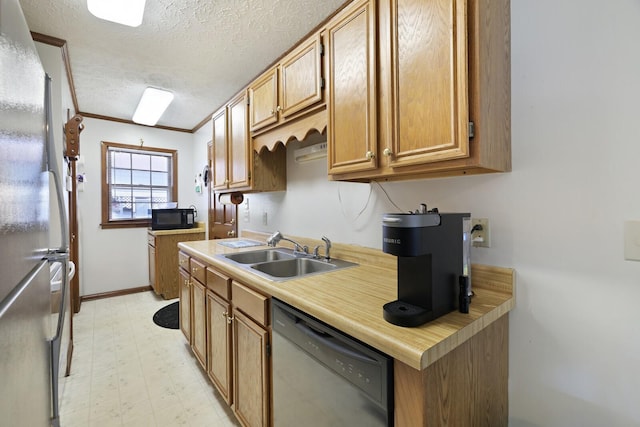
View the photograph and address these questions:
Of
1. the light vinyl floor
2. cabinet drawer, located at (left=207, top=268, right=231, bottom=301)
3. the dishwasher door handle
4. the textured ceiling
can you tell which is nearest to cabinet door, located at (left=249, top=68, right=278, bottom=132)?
the textured ceiling

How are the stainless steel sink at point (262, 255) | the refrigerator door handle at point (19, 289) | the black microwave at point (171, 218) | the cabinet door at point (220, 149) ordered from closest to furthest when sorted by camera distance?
the refrigerator door handle at point (19, 289)
the stainless steel sink at point (262, 255)
the cabinet door at point (220, 149)
the black microwave at point (171, 218)

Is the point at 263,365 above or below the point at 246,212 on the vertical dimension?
below

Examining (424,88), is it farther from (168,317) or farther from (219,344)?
(168,317)

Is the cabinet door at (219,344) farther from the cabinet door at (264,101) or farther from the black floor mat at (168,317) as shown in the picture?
the black floor mat at (168,317)

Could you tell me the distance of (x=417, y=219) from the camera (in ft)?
2.77

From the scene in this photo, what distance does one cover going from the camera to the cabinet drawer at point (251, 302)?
1.34m

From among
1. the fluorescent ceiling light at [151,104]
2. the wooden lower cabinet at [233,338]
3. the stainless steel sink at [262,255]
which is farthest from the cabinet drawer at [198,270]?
the fluorescent ceiling light at [151,104]

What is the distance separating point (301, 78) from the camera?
64.3 inches

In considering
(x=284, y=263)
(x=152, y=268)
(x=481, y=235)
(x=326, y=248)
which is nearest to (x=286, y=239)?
(x=284, y=263)

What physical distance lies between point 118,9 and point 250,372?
2102mm

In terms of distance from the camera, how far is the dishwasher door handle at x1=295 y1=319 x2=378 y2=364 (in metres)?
0.87

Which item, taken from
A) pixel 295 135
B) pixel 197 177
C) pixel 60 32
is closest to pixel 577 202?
pixel 295 135

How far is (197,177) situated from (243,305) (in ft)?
11.2

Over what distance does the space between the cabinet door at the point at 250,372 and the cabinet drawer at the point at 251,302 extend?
1.6 inches
